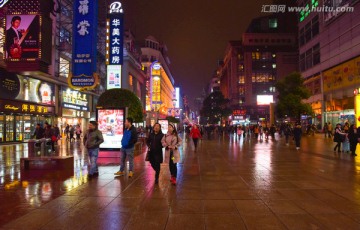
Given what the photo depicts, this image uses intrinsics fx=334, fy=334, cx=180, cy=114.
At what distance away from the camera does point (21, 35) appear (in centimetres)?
2308

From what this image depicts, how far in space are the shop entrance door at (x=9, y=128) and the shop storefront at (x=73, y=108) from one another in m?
8.45

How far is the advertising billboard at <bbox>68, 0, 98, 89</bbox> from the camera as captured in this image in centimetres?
2623

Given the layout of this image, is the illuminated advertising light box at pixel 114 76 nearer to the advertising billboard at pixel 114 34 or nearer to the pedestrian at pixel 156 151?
the advertising billboard at pixel 114 34

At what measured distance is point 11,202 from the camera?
6.86 meters

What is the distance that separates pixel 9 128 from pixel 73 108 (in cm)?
1231

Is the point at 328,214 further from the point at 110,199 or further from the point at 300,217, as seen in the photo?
the point at 110,199

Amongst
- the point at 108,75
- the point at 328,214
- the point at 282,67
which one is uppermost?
the point at 282,67

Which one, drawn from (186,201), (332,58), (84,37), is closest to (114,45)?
(84,37)

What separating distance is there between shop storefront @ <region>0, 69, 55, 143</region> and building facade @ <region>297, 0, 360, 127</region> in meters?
30.2

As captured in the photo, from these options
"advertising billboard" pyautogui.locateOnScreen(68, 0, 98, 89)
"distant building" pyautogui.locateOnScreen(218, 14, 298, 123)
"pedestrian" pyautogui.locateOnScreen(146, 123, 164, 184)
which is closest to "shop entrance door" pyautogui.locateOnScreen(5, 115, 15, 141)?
"advertising billboard" pyautogui.locateOnScreen(68, 0, 98, 89)

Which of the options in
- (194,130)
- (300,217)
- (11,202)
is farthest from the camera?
(194,130)

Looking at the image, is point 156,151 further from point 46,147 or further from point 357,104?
point 357,104

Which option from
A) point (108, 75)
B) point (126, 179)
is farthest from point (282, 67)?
point (126, 179)

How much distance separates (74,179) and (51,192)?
183 centimetres
